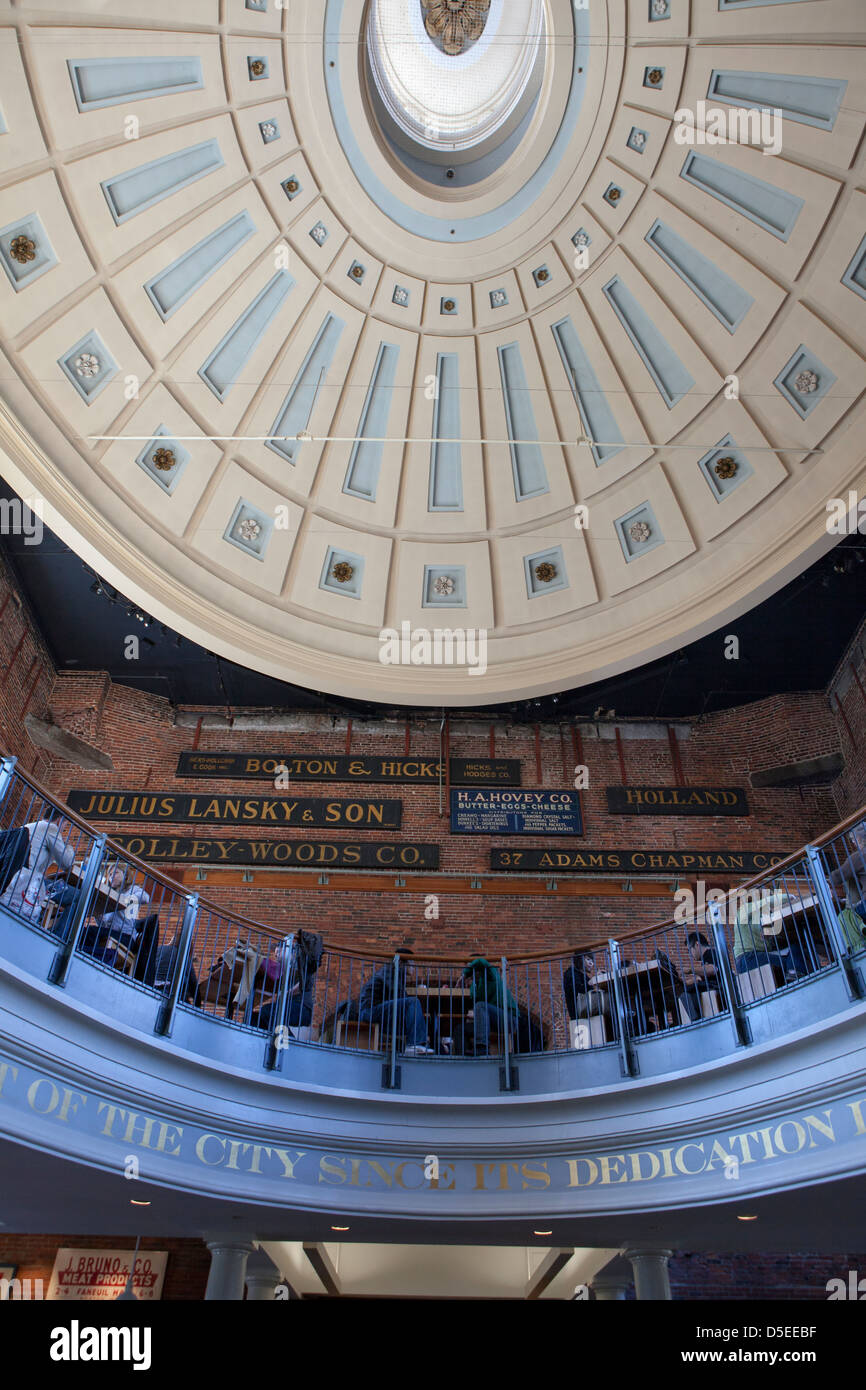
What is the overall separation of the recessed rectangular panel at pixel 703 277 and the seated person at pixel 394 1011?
11.0 metres

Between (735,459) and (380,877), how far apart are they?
8.87 m

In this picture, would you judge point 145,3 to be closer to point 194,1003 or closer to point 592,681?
point 592,681

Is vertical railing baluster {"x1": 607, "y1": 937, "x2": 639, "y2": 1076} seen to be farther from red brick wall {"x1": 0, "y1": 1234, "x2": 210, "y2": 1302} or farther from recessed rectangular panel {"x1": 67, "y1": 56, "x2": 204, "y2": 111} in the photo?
recessed rectangular panel {"x1": 67, "y1": 56, "x2": 204, "y2": 111}

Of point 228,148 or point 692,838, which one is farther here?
point 692,838

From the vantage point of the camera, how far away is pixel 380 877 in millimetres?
14367

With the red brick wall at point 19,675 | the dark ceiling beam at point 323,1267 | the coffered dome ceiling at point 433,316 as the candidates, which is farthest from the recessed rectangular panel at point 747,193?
the dark ceiling beam at point 323,1267

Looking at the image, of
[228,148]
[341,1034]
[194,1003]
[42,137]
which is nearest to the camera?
[194,1003]

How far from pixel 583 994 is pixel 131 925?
15.3ft

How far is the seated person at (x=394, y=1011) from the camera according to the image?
902cm

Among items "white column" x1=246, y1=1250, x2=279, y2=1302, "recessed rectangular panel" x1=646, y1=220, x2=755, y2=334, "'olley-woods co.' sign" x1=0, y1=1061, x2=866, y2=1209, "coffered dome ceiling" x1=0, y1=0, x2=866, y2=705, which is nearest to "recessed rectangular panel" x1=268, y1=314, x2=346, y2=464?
"coffered dome ceiling" x1=0, y1=0, x2=866, y2=705

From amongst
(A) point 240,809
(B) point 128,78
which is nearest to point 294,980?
(A) point 240,809

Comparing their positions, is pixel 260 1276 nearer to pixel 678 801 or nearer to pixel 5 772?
pixel 5 772

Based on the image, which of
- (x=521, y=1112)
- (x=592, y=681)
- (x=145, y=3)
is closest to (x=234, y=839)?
(x=592, y=681)

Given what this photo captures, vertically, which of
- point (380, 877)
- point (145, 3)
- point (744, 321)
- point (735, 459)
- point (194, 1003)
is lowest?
point (194, 1003)
